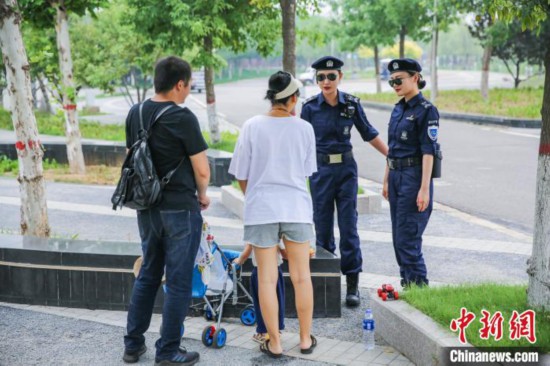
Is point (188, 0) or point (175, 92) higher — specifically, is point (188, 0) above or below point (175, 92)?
above

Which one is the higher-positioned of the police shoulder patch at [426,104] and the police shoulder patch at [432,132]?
the police shoulder patch at [426,104]

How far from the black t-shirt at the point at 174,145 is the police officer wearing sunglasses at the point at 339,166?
1.65 metres

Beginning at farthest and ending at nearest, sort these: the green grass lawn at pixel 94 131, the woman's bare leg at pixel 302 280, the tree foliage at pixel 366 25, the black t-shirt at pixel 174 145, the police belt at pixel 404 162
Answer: the tree foliage at pixel 366 25, the green grass lawn at pixel 94 131, the police belt at pixel 404 162, the woman's bare leg at pixel 302 280, the black t-shirt at pixel 174 145

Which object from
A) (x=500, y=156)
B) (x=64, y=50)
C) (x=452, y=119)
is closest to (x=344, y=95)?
(x=64, y=50)

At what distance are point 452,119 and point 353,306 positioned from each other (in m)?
19.9

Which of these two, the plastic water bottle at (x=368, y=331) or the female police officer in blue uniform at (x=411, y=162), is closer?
the plastic water bottle at (x=368, y=331)

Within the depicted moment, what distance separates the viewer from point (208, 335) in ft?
16.9

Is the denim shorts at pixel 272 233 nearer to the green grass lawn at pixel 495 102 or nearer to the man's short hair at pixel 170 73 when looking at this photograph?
the man's short hair at pixel 170 73

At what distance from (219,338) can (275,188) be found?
44.5 inches

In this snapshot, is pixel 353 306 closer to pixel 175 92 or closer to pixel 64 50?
pixel 175 92

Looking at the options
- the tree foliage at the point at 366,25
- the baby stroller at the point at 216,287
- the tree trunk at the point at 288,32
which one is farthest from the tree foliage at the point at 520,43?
the baby stroller at the point at 216,287

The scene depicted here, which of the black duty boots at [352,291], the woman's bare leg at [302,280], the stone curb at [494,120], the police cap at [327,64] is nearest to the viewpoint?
the woman's bare leg at [302,280]

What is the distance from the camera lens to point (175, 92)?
4672 mm

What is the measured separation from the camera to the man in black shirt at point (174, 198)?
4641 millimetres
